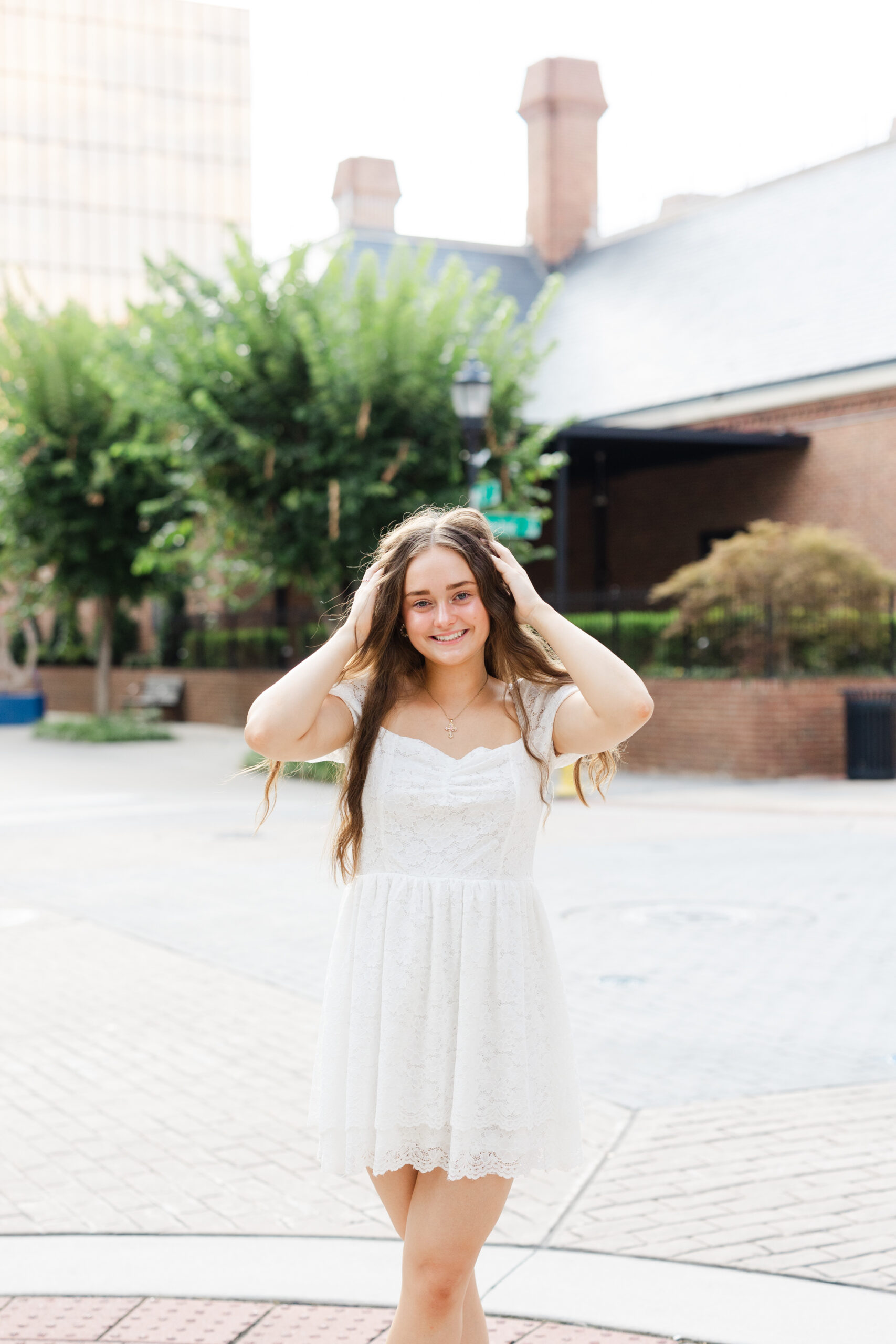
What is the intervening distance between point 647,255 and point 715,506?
23.7 feet

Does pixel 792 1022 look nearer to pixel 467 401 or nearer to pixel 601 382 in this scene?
pixel 467 401

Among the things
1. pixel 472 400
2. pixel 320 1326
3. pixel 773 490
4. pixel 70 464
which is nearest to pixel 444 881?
pixel 320 1326

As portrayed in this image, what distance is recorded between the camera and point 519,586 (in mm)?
2896

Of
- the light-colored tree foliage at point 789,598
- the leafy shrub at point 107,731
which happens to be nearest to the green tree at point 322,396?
the light-colored tree foliage at point 789,598

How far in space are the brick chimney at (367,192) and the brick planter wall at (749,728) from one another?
26383mm

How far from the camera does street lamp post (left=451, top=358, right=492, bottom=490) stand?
15.4 m

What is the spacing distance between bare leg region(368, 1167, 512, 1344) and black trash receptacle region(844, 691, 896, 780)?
15.4m

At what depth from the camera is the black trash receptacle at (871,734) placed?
17375mm

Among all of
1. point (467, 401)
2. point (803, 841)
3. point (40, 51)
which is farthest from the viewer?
point (40, 51)

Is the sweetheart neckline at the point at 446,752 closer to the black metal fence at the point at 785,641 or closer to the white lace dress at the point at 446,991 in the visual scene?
the white lace dress at the point at 446,991

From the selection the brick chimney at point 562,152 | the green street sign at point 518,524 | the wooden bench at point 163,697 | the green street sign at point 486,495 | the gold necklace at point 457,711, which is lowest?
the wooden bench at point 163,697

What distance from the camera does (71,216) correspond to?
288 feet

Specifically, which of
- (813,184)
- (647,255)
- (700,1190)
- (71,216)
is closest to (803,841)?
(700,1190)

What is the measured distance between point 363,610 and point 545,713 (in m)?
0.42
